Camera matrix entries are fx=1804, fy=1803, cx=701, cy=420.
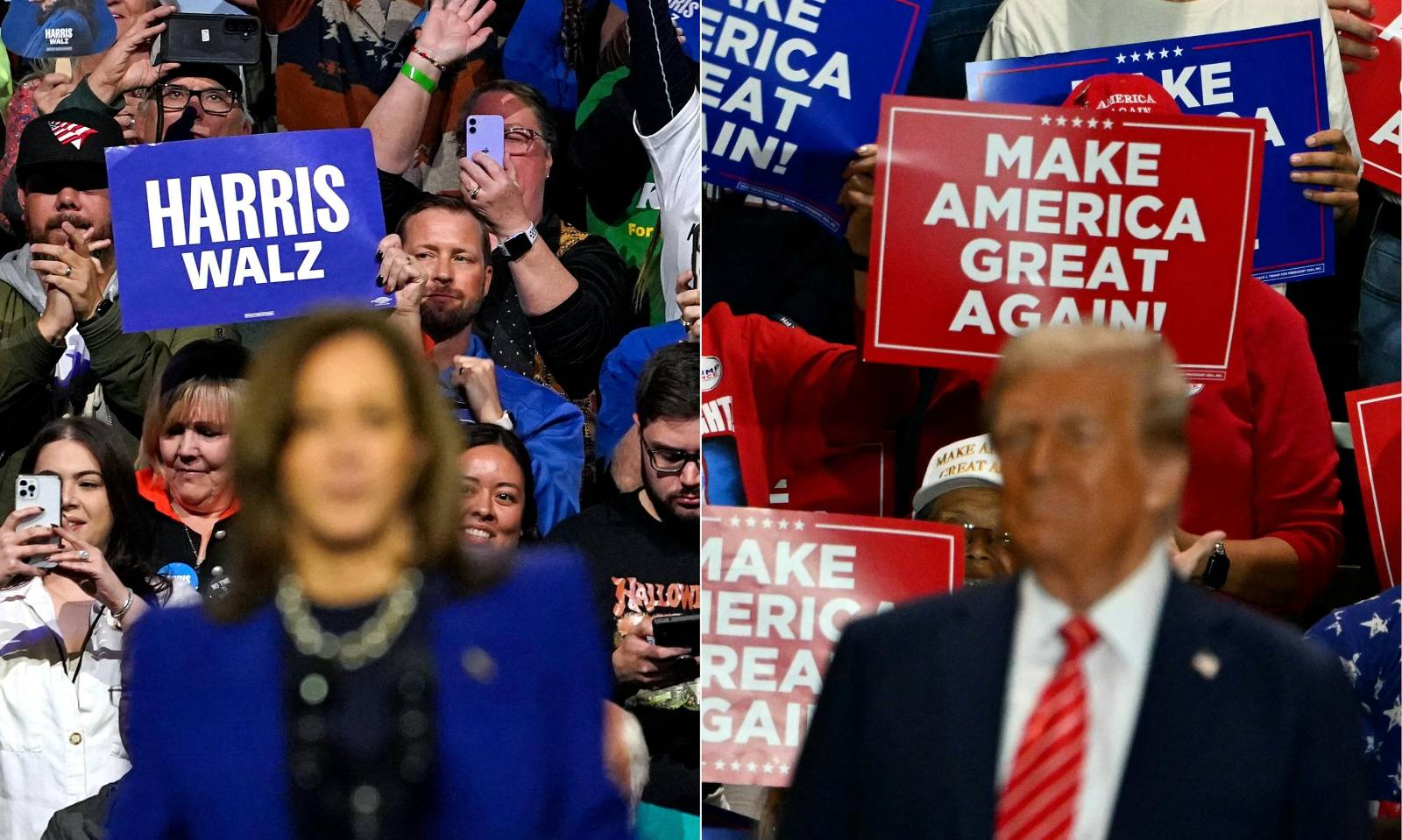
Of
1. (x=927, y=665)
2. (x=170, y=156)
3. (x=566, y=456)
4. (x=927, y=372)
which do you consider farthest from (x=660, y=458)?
(x=927, y=665)

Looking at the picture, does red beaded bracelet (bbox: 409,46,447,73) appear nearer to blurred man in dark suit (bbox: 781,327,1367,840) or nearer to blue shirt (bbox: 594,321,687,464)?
blue shirt (bbox: 594,321,687,464)

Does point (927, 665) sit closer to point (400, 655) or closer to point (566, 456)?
point (400, 655)

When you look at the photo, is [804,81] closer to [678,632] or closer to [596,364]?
[596,364]

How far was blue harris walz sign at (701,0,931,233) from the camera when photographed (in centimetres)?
339

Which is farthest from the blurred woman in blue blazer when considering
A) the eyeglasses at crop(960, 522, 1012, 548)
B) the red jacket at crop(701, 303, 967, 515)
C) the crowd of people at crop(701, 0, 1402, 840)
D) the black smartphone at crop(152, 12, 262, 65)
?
the black smartphone at crop(152, 12, 262, 65)

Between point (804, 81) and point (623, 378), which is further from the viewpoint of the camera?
point (623, 378)

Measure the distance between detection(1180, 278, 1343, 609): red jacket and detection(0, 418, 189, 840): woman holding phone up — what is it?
188 centimetres

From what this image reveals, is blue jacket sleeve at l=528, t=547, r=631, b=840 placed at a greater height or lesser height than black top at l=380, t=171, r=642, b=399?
lesser

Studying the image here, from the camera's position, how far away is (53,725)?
339 cm

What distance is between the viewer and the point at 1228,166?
316 centimetres

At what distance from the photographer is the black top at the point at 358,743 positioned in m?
1.96

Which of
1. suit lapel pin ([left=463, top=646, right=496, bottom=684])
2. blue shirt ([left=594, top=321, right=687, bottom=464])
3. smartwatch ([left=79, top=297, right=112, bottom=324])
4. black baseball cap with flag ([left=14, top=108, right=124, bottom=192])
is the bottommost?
suit lapel pin ([left=463, top=646, right=496, bottom=684])

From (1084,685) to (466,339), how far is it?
1921 millimetres

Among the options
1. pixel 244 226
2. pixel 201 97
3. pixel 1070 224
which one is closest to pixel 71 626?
pixel 244 226
